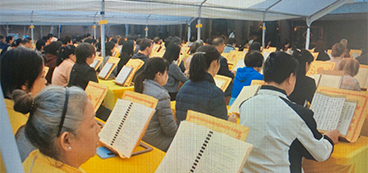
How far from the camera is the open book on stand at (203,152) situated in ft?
2.09

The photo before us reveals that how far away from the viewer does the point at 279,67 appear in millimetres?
865

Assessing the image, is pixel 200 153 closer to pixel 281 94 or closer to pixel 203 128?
pixel 203 128

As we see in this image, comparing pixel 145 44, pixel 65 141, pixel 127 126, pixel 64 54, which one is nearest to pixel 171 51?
pixel 145 44

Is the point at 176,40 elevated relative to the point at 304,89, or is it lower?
elevated

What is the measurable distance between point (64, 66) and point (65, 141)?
0.96m

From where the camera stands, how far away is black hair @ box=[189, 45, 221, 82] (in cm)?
122

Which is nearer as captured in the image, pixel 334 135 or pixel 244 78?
pixel 334 135

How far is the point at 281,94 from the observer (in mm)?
828

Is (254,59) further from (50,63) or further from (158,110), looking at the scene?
(50,63)

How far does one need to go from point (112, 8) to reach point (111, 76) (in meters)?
1.06

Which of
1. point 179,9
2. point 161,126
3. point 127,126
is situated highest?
point 179,9

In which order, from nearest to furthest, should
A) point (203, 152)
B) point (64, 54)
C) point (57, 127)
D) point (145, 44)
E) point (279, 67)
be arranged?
point (57, 127)
point (203, 152)
point (279, 67)
point (64, 54)
point (145, 44)

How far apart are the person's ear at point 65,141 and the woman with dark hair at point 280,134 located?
457 millimetres

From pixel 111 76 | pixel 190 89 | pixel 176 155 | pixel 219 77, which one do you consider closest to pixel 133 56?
pixel 111 76
